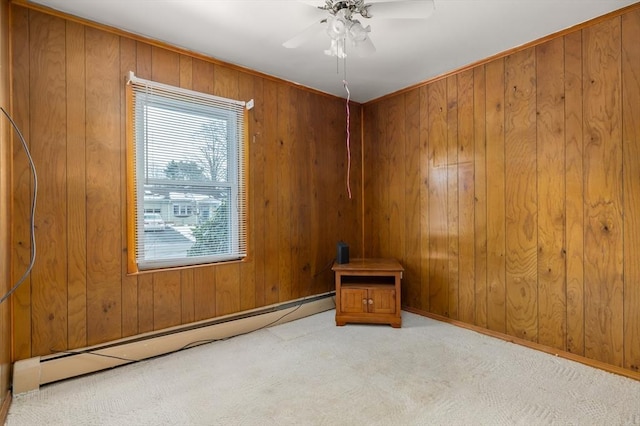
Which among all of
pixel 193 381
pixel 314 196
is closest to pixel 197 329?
pixel 193 381

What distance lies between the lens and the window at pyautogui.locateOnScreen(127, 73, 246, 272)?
7.06 feet

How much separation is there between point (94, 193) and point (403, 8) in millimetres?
2158

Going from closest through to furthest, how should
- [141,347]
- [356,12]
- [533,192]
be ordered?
1. [356,12]
2. [141,347]
3. [533,192]

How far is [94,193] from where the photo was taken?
6.56ft

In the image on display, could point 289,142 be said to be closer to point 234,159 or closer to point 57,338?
point 234,159

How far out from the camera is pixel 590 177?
79.1 inches

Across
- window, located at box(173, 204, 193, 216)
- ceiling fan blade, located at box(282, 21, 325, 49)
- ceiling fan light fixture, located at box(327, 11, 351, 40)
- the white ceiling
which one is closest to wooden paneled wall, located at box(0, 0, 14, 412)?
the white ceiling

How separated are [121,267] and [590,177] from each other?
3.19 m

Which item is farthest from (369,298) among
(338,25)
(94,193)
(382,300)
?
(94,193)

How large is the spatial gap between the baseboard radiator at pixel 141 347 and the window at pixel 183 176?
501 millimetres

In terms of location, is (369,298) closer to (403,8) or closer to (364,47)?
(364,47)

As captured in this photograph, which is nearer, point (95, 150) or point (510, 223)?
point (95, 150)

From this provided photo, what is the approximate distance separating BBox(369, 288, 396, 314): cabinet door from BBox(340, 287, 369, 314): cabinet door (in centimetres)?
5

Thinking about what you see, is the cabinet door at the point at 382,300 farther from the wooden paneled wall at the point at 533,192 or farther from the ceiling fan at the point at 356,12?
the ceiling fan at the point at 356,12
